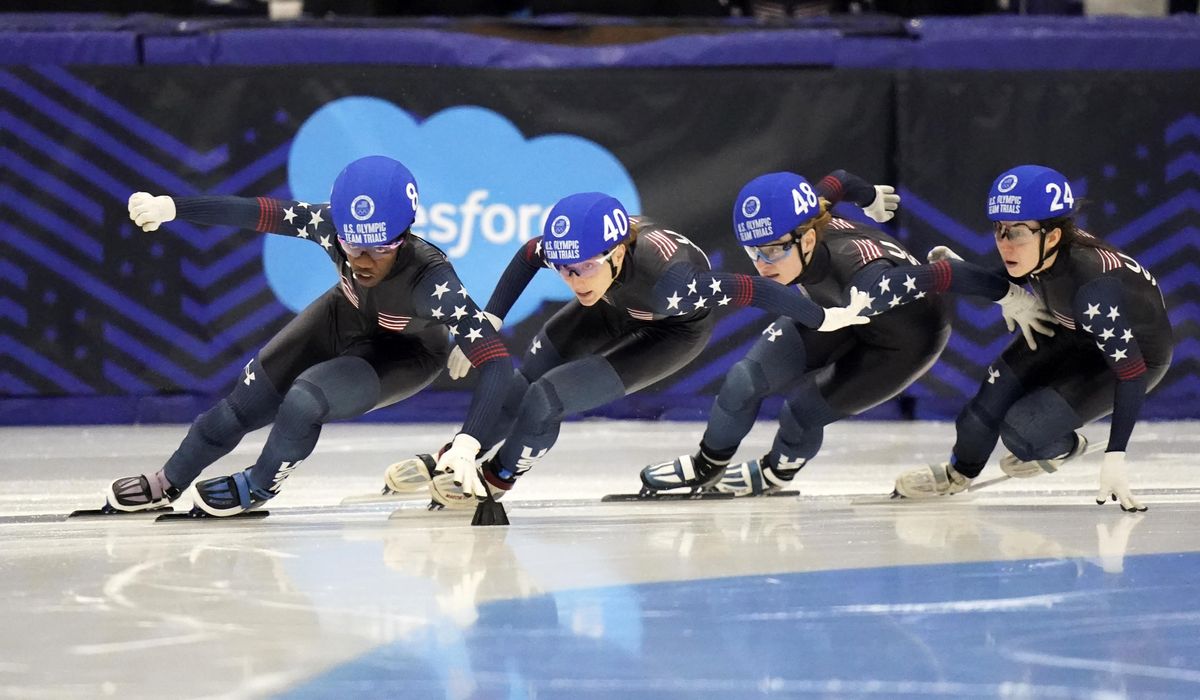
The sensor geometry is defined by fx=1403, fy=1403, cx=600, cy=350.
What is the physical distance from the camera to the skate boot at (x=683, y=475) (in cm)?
519

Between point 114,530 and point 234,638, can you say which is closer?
point 234,638

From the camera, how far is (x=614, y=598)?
344 cm

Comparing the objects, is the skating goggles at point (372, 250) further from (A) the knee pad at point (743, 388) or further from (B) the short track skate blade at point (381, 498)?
(A) the knee pad at point (743, 388)

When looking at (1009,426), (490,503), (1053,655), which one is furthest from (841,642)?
(1009,426)

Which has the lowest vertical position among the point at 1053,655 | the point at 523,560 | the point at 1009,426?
the point at 1009,426

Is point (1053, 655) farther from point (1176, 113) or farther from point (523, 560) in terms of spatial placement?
point (1176, 113)

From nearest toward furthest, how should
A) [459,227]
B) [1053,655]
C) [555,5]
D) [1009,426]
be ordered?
[1053,655]
[1009,426]
[459,227]
[555,5]

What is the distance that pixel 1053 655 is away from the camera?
2.94 meters

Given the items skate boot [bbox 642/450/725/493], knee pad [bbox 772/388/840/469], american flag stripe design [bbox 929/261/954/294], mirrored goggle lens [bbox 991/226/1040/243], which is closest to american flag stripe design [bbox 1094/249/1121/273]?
mirrored goggle lens [bbox 991/226/1040/243]

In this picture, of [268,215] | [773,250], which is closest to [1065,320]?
[773,250]

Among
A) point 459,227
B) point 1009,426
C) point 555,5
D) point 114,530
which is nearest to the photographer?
point 114,530

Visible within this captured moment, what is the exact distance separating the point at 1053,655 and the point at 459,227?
5.00 metres

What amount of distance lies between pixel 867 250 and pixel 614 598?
2.18m

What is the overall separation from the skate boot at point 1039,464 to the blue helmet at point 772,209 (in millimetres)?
1192
